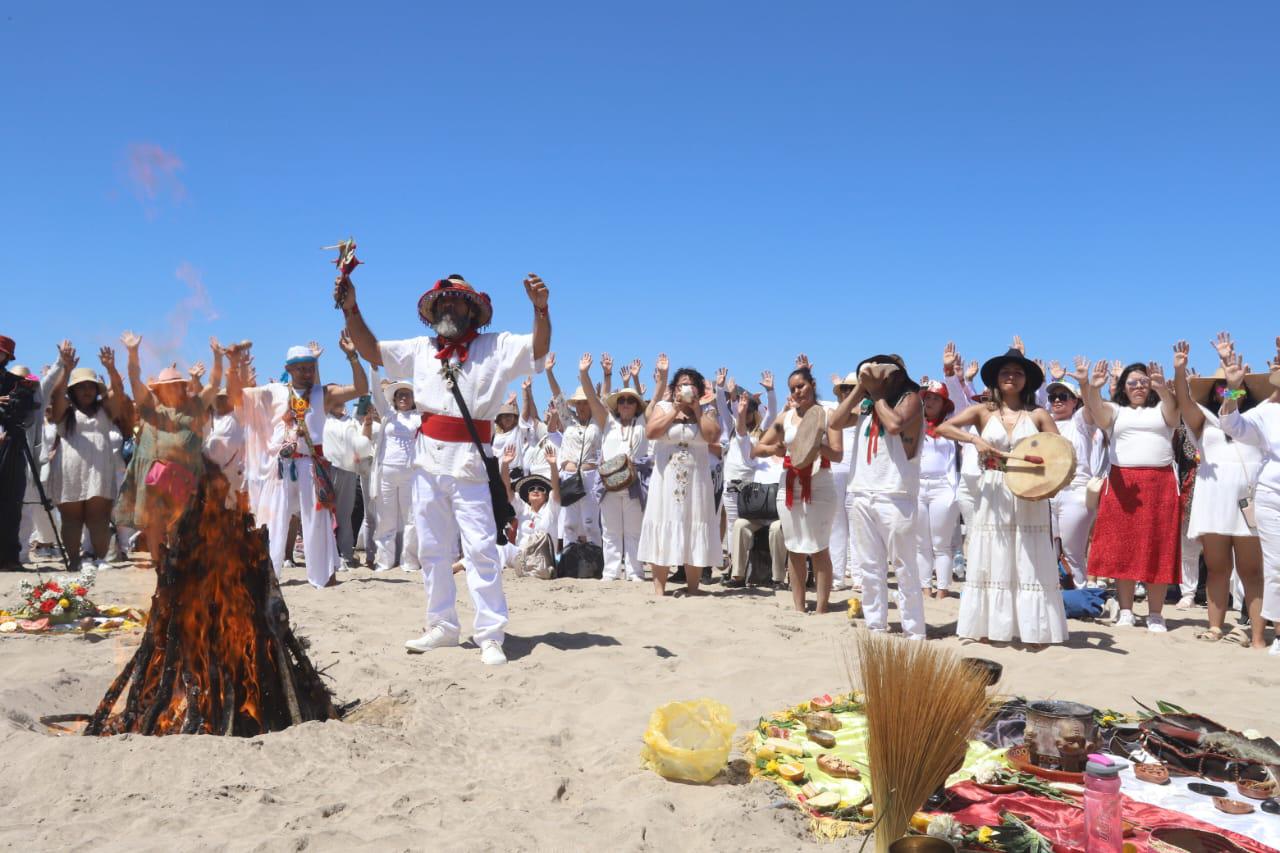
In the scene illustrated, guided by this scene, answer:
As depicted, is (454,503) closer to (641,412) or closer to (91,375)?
(641,412)

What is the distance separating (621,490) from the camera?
10273mm

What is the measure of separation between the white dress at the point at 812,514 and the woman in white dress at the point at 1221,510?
9.07ft

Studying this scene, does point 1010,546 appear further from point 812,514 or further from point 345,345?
point 345,345

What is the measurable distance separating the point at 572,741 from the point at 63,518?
806 cm

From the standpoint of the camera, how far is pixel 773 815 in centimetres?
359

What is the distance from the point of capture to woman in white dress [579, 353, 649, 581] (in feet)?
33.7

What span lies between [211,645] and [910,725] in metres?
3.27

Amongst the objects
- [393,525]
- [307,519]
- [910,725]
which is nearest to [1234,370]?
[910,725]

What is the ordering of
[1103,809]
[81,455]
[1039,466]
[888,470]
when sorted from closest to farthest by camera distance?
[1103,809] → [1039,466] → [888,470] → [81,455]

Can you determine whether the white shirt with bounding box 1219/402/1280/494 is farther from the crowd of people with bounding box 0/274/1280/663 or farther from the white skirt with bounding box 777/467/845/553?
the white skirt with bounding box 777/467/845/553

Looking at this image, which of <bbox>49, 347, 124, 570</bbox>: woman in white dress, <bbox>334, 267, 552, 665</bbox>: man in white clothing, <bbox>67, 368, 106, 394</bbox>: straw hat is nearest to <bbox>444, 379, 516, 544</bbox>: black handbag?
<bbox>334, 267, 552, 665</bbox>: man in white clothing

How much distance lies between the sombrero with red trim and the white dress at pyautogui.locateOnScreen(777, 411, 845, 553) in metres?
3.08

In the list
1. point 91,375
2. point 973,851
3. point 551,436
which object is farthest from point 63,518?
point 973,851

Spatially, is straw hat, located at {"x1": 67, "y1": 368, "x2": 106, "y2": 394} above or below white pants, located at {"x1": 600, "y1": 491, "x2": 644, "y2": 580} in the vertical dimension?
above
